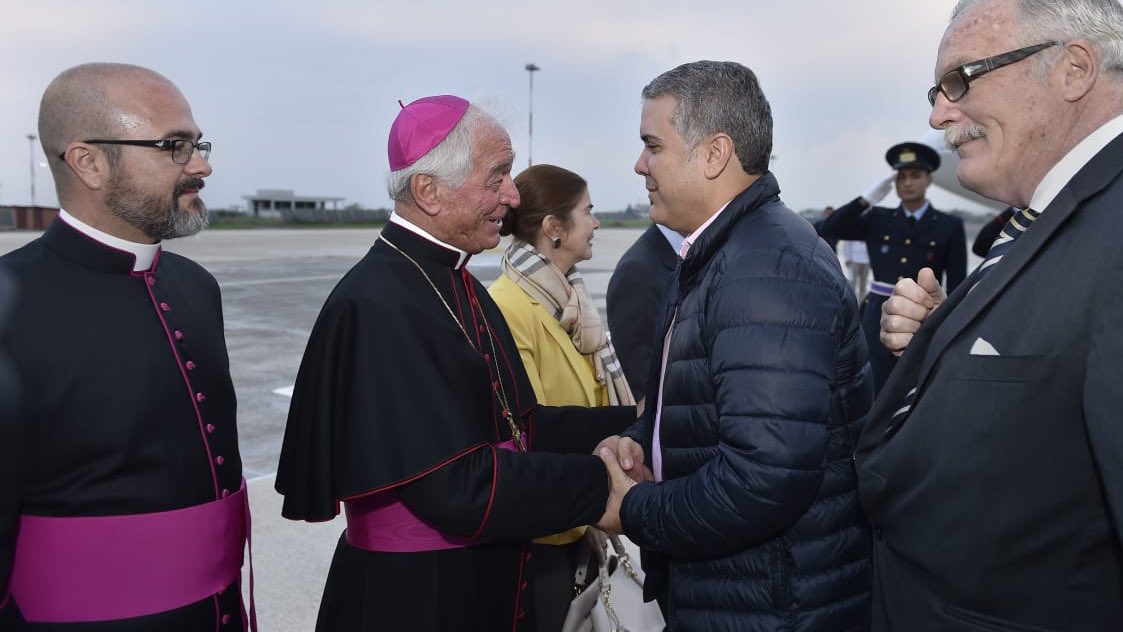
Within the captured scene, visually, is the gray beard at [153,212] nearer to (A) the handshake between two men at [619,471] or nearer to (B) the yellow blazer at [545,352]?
(B) the yellow blazer at [545,352]

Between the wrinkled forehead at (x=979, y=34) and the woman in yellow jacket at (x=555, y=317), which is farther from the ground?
the wrinkled forehead at (x=979, y=34)

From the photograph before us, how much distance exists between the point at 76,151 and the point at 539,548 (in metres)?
1.81

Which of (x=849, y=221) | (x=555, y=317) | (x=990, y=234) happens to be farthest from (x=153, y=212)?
(x=849, y=221)

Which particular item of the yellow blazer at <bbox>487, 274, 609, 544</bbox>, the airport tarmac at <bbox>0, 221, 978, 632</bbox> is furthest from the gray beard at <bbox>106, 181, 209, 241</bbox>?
the airport tarmac at <bbox>0, 221, 978, 632</bbox>

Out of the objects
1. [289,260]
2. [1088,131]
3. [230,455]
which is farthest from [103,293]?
[289,260]

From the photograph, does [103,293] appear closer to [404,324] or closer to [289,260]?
[404,324]

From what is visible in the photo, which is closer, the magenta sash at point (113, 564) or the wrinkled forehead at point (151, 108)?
the magenta sash at point (113, 564)

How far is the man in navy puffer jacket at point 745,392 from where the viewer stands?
175 cm


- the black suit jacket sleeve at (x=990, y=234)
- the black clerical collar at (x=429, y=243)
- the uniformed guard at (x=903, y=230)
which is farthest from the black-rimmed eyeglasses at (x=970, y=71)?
the uniformed guard at (x=903, y=230)

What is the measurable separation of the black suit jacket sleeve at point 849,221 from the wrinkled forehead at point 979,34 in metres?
5.19

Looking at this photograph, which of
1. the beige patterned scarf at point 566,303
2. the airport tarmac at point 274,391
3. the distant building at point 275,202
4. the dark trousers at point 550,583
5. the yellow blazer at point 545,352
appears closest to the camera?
the dark trousers at point 550,583

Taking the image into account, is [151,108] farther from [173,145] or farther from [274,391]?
[274,391]

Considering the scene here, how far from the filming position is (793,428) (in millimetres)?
1735

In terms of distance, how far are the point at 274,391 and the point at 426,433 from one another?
20.0ft
